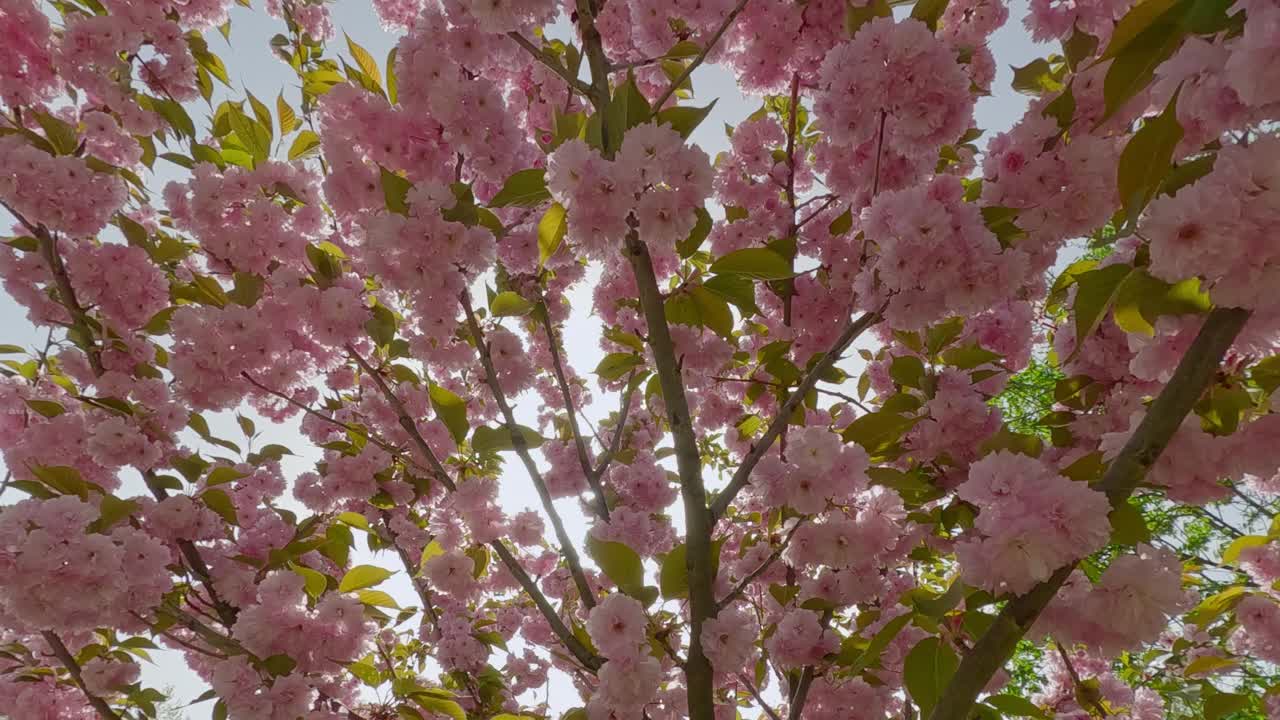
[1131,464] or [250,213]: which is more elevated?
[250,213]

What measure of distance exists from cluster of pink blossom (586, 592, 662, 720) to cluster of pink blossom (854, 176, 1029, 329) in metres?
0.94

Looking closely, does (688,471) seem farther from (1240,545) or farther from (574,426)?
(1240,545)

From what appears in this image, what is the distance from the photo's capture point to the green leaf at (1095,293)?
3.54 ft

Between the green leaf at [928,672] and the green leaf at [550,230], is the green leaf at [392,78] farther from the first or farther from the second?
the green leaf at [928,672]

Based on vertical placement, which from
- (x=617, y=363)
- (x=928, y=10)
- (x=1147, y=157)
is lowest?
(x=1147, y=157)

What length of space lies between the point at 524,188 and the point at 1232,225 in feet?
4.03

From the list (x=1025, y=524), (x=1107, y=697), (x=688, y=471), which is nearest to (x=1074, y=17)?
(x=1025, y=524)

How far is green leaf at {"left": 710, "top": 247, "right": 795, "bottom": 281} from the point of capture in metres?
1.46

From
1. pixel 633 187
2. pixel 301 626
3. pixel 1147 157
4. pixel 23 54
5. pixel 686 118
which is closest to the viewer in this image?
pixel 1147 157

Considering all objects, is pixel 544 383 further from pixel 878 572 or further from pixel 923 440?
pixel 923 440

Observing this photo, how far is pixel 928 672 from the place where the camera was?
4.72 feet

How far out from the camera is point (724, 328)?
5.25 ft

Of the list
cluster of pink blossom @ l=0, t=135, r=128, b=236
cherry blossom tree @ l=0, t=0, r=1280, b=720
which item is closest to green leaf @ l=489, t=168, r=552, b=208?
cherry blossom tree @ l=0, t=0, r=1280, b=720

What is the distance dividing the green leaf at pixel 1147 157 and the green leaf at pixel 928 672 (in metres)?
1.00
